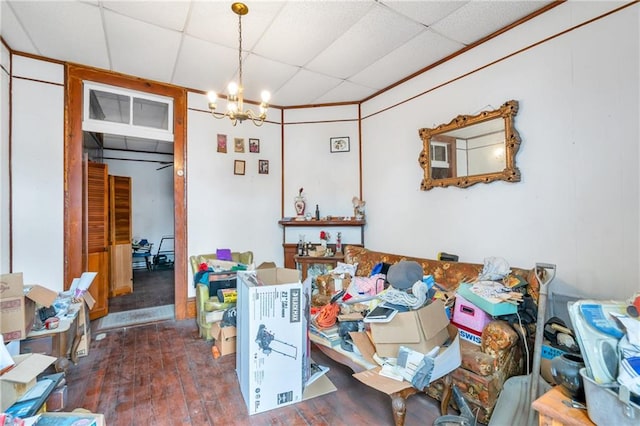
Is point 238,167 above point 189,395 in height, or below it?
above

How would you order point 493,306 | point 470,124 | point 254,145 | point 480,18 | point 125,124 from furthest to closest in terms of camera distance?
point 254,145 < point 125,124 < point 470,124 < point 480,18 < point 493,306

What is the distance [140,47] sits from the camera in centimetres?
294

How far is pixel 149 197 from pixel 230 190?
459 centimetres

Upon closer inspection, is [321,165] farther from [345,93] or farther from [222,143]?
[222,143]

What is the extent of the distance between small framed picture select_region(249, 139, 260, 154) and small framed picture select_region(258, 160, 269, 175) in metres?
0.17

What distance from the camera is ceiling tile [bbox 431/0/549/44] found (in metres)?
2.37

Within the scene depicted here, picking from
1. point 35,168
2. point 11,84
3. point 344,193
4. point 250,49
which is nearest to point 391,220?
point 344,193

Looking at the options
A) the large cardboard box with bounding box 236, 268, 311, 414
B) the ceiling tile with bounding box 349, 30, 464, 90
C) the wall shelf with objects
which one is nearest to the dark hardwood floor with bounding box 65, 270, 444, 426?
the large cardboard box with bounding box 236, 268, 311, 414

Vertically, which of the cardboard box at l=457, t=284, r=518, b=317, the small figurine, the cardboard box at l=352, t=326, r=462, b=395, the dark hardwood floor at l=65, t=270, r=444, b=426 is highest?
the small figurine

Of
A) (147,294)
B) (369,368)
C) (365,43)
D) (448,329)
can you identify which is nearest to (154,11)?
(365,43)

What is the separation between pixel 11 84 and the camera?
2975 mm

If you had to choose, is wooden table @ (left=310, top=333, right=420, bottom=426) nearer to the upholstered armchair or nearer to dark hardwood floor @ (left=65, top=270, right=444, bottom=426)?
dark hardwood floor @ (left=65, top=270, right=444, bottom=426)

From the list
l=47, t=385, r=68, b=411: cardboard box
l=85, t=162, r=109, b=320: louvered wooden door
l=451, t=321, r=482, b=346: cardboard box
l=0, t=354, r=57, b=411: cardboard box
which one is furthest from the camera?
l=85, t=162, r=109, b=320: louvered wooden door

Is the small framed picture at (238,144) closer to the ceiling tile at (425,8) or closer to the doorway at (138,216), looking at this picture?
the doorway at (138,216)
